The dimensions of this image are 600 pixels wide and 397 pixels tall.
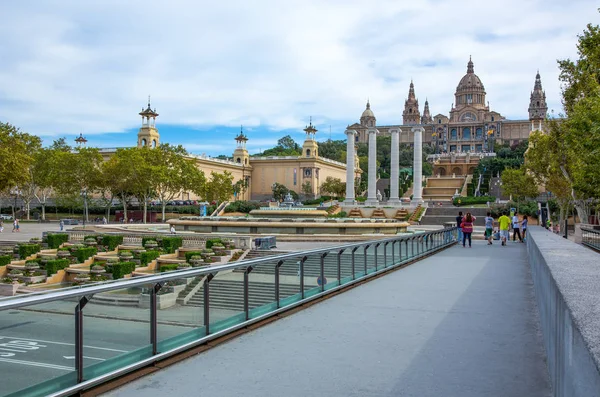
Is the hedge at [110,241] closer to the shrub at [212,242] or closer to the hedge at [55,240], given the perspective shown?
the hedge at [55,240]

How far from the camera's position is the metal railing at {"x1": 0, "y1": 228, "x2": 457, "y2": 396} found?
4.45 meters

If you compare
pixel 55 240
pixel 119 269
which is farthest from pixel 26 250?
pixel 119 269

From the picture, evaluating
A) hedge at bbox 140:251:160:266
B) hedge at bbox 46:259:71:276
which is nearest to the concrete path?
hedge at bbox 140:251:160:266

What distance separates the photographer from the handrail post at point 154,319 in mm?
5785

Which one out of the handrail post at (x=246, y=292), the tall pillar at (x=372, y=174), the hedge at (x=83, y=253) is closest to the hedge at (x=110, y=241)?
the hedge at (x=83, y=253)

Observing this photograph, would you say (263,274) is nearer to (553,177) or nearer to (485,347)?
(485,347)

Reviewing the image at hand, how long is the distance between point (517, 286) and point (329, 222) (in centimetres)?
2080

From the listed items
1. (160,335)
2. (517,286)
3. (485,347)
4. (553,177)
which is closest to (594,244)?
(517,286)

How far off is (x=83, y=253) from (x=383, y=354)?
25.4 metres

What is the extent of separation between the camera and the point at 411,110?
580 ft

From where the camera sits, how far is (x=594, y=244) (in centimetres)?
2384

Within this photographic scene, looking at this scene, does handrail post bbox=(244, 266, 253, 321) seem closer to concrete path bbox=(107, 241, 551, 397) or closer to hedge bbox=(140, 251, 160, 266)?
concrete path bbox=(107, 241, 551, 397)

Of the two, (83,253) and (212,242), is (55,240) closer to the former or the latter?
(83,253)

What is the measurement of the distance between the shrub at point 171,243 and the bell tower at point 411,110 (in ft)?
499
